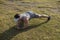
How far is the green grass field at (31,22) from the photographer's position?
25.7ft

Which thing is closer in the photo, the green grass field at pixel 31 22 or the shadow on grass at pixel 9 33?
the shadow on grass at pixel 9 33

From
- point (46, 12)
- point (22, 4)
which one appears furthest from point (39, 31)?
point (22, 4)

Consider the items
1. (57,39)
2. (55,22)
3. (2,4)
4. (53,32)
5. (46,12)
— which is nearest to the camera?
(57,39)

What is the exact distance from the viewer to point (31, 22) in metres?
9.00

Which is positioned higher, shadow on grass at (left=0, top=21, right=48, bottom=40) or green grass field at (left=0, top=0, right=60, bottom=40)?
shadow on grass at (left=0, top=21, right=48, bottom=40)

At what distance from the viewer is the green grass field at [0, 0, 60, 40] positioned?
7.83 m

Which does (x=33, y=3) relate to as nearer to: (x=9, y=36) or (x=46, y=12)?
(x=46, y=12)

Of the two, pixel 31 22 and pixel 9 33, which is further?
pixel 31 22

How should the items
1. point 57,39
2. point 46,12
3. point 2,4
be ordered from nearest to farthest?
point 57,39 < point 46,12 < point 2,4

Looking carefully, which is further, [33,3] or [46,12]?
[33,3]

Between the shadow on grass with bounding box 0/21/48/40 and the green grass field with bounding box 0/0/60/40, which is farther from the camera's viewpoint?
the green grass field with bounding box 0/0/60/40

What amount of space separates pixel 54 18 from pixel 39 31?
1725mm

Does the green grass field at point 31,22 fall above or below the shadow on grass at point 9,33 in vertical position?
below

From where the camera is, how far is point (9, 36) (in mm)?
7730
